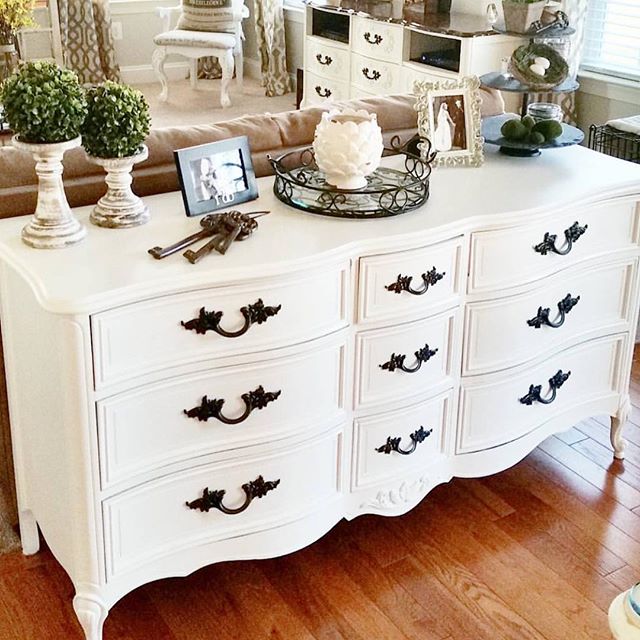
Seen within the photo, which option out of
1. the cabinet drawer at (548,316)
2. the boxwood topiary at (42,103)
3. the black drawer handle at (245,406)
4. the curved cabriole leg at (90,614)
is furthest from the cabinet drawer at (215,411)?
the boxwood topiary at (42,103)

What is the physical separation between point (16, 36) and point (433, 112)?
5015 millimetres

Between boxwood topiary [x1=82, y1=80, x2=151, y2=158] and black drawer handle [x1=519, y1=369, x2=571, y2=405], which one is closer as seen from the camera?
boxwood topiary [x1=82, y1=80, x2=151, y2=158]

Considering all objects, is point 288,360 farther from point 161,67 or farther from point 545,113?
point 161,67

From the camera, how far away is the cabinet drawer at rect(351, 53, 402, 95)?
209 inches

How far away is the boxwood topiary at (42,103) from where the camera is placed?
1.79 meters

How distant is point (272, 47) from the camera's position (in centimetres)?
717

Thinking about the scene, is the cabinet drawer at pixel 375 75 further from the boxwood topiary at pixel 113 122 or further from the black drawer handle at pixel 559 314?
the boxwood topiary at pixel 113 122

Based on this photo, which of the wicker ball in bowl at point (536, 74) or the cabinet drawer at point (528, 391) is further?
the wicker ball in bowl at point (536, 74)

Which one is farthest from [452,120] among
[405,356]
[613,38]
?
[613,38]

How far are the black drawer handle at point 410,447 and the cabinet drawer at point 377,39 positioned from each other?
11.1ft

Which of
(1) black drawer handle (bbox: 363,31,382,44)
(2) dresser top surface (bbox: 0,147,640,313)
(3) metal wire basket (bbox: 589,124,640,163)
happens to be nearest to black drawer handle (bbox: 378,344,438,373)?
(2) dresser top surface (bbox: 0,147,640,313)

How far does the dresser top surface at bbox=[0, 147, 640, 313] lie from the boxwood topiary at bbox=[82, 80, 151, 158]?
0.17 m

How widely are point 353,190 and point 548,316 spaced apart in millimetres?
607

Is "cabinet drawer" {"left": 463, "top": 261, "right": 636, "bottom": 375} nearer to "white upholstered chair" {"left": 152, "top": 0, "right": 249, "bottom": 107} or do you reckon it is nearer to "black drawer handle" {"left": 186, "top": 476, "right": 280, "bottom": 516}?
"black drawer handle" {"left": 186, "top": 476, "right": 280, "bottom": 516}
